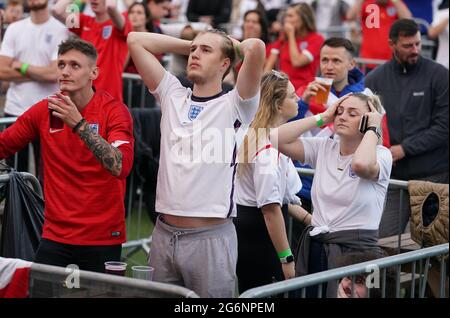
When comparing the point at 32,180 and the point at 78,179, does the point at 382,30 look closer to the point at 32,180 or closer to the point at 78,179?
the point at 32,180

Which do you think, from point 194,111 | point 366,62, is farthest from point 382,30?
point 194,111

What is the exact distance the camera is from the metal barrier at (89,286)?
438 centimetres

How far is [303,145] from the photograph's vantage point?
6.43 meters

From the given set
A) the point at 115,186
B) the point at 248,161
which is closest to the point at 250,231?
the point at 248,161

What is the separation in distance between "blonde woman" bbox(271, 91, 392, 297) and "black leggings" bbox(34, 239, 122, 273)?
119 cm

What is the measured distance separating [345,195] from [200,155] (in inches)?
40.1

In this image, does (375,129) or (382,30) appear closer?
(375,129)

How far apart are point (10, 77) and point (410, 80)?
12.3 feet

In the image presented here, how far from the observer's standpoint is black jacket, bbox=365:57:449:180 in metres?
9.02

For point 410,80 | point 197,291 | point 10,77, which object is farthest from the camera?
point 10,77

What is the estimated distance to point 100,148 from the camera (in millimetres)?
5590

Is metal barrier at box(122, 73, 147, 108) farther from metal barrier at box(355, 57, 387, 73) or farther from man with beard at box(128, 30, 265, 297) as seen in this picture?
man with beard at box(128, 30, 265, 297)

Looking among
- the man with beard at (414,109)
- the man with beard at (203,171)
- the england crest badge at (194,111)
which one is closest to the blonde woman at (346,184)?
the man with beard at (203,171)
